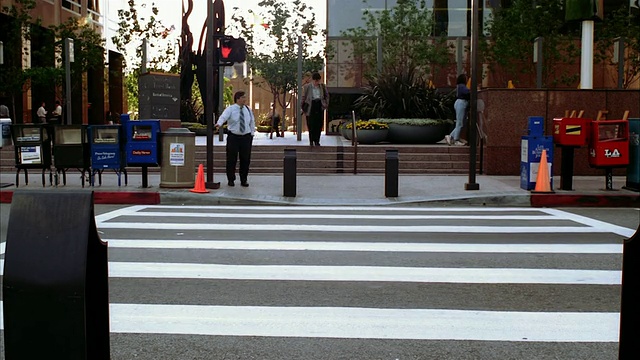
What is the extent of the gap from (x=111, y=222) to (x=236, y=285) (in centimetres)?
480

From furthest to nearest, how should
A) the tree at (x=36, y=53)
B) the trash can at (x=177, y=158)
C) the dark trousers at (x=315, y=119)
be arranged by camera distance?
the tree at (x=36, y=53) → the dark trousers at (x=315, y=119) → the trash can at (x=177, y=158)

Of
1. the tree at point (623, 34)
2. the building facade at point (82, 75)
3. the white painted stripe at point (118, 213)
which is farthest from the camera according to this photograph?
the building facade at point (82, 75)

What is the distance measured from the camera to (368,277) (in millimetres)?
6809

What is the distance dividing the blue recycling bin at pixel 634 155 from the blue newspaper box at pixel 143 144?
30.3 ft

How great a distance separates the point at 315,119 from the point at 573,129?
7678 mm

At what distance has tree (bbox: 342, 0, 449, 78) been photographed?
37719 millimetres

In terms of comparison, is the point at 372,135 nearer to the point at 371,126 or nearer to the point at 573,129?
the point at 371,126

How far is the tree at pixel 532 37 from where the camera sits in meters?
Answer: 33.4

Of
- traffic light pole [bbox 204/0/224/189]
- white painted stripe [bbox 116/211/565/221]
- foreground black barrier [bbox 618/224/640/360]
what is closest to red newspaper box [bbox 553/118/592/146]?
white painted stripe [bbox 116/211/565/221]

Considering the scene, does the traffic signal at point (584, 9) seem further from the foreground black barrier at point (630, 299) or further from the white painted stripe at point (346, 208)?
the foreground black barrier at point (630, 299)

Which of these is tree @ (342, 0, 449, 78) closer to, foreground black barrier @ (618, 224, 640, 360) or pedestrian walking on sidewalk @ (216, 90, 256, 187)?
pedestrian walking on sidewalk @ (216, 90, 256, 187)

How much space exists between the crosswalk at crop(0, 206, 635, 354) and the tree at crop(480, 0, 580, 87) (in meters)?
24.3

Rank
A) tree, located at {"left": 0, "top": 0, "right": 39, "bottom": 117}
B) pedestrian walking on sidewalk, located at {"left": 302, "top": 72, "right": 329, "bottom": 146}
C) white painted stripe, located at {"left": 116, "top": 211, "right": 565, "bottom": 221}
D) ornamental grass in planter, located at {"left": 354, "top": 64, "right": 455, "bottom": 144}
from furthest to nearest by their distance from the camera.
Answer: tree, located at {"left": 0, "top": 0, "right": 39, "bottom": 117} → ornamental grass in planter, located at {"left": 354, "top": 64, "right": 455, "bottom": 144} → pedestrian walking on sidewalk, located at {"left": 302, "top": 72, "right": 329, "bottom": 146} → white painted stripe, located at {"left": 116, "top": 211, "right": 565, "bottom": 221}

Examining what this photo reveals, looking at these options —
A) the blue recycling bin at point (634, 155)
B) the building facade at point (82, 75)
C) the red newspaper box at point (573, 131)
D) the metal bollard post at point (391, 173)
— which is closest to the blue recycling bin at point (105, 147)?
the metal bollard post at point (391, 173)
